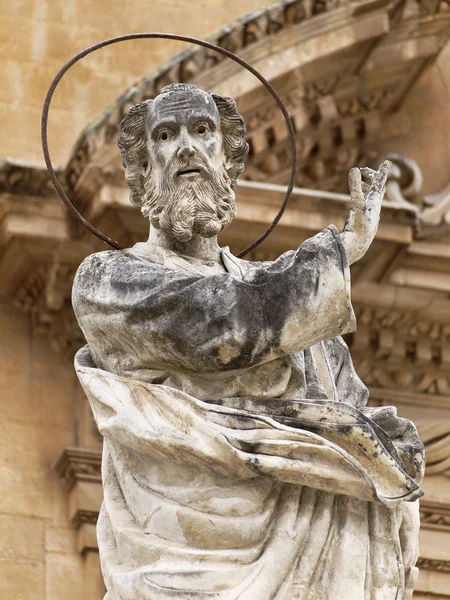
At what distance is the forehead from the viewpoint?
9.27 m

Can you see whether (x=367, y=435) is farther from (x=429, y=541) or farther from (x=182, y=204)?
(x=429, y=541)

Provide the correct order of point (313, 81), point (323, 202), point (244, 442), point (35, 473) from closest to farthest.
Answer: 1. point (244, 442)
2. point (323, 202)
3. point (35, 473)
4. point (313, 81)

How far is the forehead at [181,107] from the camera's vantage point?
30.4 ft

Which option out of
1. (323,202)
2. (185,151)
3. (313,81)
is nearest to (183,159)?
(185,151)

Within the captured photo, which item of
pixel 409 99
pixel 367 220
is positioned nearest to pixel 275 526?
pixel 367 220

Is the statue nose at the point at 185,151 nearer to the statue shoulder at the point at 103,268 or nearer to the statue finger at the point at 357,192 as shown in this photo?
the statue shoulder at the point at 103,268

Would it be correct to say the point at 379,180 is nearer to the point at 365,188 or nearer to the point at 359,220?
the point at 365,188

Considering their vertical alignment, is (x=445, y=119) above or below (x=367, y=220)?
above

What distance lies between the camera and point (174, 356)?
351 inches

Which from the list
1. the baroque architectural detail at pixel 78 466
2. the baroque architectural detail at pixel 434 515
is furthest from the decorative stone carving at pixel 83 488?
the baroque architectural detail at pixel 434 515

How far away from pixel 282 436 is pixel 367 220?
2.03 ft

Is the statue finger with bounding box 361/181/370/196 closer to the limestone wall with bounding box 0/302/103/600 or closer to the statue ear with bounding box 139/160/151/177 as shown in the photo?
the statue ear with bounding box 139/160/151/177

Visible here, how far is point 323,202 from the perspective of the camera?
15.3m

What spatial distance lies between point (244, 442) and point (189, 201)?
733mm
